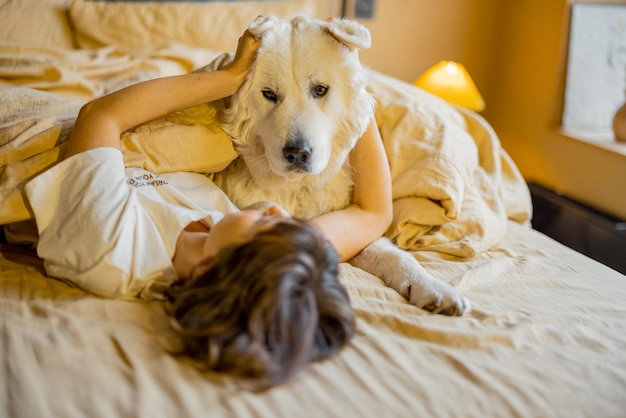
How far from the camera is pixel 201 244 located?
1.18m

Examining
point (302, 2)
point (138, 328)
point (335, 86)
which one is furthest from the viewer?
point (302, 2)

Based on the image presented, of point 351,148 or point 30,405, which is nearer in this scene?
point 30,405

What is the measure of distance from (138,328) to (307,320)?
36 cm

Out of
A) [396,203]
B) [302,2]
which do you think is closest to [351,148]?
[396,203]

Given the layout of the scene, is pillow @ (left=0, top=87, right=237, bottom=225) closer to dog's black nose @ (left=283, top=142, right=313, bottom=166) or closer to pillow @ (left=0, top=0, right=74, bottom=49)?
dog's black nose @ (left=283, top=142, right=313, bottom=166)

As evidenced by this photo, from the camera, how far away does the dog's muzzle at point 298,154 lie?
1.35 m

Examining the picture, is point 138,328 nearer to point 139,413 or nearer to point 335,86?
point 139,413

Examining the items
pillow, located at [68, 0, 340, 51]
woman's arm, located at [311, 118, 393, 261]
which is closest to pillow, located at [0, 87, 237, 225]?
woman's arm, located at [311, 118, 393, 261]

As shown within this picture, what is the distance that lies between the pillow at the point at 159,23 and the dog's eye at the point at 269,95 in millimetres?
1223

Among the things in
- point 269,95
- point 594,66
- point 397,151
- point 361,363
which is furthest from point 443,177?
point 594,66

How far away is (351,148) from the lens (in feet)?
5.09

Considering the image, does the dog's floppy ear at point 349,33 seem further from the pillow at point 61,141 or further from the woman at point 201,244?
the pillow at point 61,141

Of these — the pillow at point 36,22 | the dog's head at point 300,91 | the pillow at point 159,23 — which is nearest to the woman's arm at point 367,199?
the dog's head at point 300,91

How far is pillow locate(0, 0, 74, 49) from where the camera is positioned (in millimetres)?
2240
